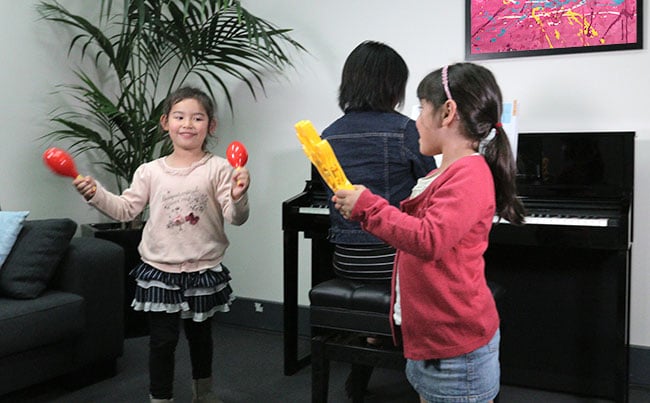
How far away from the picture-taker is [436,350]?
132 centimetres

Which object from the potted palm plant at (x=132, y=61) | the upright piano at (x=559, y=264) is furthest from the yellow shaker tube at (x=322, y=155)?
the potted palm plant at (x=132, y=61)

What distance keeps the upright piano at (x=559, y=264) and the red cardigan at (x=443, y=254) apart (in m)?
1.07

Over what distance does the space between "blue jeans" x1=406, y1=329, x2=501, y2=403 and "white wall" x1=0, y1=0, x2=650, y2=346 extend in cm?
161

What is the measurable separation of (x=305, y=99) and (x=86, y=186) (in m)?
1.66

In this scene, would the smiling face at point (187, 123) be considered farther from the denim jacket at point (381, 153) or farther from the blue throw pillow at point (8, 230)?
the blue throw pillow at point (8, 230)

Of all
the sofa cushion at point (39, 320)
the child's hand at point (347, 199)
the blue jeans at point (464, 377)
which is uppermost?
the child's hand at point (347, 199)

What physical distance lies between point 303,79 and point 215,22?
0.54m

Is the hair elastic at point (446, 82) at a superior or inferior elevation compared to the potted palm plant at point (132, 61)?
inferior

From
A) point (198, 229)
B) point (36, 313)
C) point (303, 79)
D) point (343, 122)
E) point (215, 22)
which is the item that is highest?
point (215, 22)

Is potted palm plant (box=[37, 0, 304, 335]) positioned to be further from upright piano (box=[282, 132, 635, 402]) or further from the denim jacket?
the denim jacket

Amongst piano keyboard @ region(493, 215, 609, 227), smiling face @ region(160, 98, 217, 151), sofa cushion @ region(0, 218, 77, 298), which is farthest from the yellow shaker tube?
sofa cushion @ region(0, 218, 77, 298)

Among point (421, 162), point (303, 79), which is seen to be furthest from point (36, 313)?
point (303, 79)

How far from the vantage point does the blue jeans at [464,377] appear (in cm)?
133

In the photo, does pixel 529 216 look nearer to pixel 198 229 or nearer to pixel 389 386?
pixel 389 386
